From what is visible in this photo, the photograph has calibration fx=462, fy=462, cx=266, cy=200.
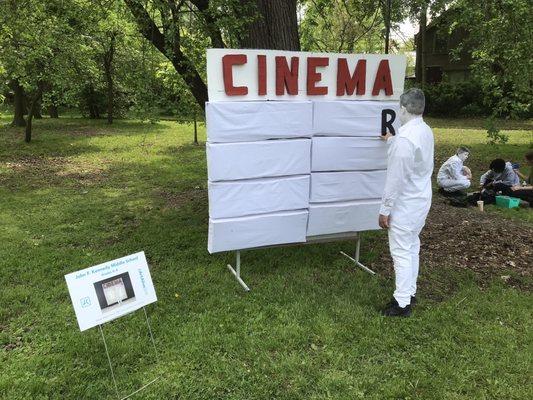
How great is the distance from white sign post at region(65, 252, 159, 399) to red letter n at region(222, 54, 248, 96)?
1.87 metres

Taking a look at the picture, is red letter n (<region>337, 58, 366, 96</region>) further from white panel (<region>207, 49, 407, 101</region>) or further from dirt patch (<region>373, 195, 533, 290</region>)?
dirt patch (<region>373, 195, 533, 290</region>)

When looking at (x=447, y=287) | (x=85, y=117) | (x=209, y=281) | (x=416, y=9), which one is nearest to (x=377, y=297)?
(x=447, y=287)

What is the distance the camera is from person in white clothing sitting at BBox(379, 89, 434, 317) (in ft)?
13.4

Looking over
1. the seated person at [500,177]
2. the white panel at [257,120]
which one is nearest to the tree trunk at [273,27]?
the white panel at [257,120]

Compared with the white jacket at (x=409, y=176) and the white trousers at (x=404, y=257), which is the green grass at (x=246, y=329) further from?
the white jacket at (x=409, y=176)

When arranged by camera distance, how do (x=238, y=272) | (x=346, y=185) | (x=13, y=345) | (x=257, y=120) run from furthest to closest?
(x=346, y=185), (x=238, y=272), (x=257, y=120), (x=13, y=345)

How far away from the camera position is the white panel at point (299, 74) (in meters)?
4.41

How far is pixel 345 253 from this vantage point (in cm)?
606

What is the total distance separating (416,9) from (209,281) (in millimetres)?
6163

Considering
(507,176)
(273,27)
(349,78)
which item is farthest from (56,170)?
(507,176)

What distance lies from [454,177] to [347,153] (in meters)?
5.21

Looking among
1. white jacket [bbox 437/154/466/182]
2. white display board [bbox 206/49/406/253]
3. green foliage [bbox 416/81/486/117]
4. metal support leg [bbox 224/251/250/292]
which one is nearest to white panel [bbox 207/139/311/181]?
white display board [bbox 206/49/406/253]

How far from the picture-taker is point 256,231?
4.97 meters

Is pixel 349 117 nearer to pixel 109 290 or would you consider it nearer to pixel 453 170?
pixel 109 290
